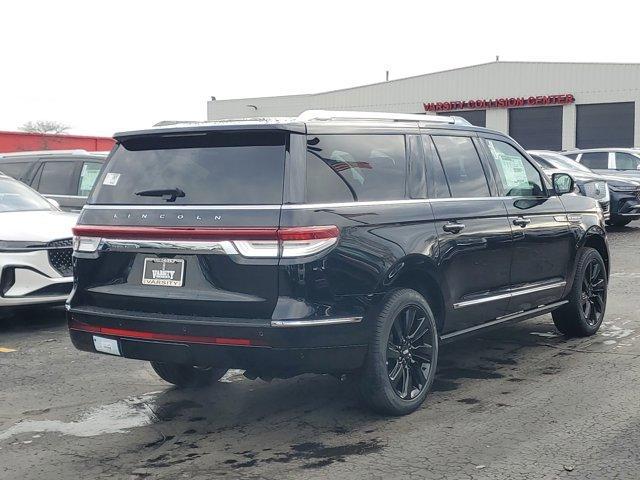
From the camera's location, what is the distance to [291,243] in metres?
4.72

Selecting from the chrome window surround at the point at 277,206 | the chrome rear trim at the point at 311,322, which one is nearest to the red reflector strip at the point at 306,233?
the chrome window surround at the point at 277,206

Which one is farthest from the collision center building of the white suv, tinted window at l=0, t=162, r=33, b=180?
tinted window at l=0, t=162, r=33, b=180

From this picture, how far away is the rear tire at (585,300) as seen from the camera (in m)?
7.48

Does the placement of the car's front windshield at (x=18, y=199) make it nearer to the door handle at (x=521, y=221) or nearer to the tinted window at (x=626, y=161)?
the door handle at (x=521, y=221)

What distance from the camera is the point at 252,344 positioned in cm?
473

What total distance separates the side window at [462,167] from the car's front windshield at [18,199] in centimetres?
525

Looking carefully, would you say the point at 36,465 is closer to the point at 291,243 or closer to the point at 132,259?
the point at 132,259

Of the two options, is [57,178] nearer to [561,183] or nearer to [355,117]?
[561,183]

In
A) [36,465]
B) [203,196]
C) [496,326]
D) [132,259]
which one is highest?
[203,196]

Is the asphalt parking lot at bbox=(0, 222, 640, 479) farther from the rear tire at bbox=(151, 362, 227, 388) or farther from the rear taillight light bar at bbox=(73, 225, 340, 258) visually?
the rear taillight light bar at bbox=(73, 225, 340, 258)

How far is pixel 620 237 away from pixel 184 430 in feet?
44.3

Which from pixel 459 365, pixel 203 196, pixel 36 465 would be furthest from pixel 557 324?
pixel 36 465

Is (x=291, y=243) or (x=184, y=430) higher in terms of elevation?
(x=291, y=243)

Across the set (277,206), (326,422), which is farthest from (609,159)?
(277,206)
